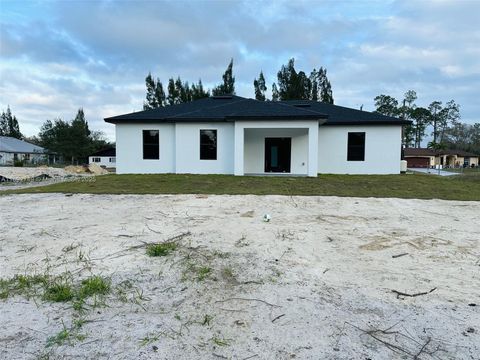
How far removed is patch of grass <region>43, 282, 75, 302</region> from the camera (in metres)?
3.21

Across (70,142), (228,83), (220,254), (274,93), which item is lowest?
(220,254)

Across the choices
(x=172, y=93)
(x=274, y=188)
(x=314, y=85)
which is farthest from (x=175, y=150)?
(x=314, y=85)

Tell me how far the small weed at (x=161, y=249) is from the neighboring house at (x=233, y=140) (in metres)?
10.2

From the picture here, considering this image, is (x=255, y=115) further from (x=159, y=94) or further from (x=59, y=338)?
(x=159, y=94)

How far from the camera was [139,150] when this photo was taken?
53.7ft

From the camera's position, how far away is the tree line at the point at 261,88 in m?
30.5

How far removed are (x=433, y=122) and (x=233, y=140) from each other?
55.4 m

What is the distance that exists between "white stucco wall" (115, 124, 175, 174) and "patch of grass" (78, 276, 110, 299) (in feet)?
42.2

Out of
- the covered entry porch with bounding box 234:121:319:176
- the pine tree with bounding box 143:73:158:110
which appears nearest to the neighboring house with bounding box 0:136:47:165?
the pine tree with bounding box 143:73:158:110

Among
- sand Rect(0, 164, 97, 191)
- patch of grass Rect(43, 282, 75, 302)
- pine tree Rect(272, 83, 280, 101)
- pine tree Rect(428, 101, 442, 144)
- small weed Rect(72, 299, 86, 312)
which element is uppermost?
pine tree Rect(428, 101, 442, 144)

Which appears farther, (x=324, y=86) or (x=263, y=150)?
(x=324, y=86)

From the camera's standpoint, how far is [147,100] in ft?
116

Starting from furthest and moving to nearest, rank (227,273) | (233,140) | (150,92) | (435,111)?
(435,111) < (150,92) < (233,140) < (227,273)

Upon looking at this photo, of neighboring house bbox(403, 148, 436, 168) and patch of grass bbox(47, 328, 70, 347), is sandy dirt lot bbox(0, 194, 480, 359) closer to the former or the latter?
patch of grass bbox(47, 328, 70, 347)
